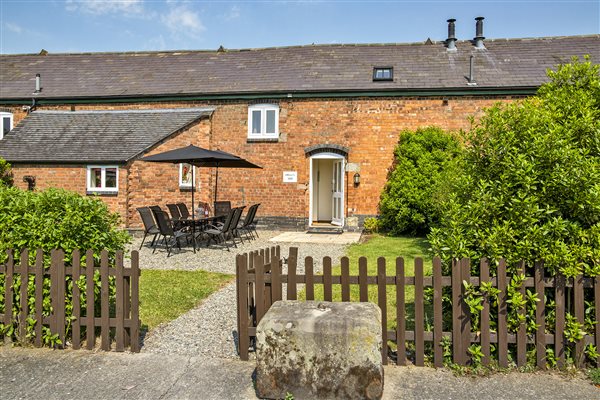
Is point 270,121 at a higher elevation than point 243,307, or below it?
higher

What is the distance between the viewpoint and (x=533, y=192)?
417cm

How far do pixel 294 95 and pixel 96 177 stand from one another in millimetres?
7335

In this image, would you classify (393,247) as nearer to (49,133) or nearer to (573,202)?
(573,202)

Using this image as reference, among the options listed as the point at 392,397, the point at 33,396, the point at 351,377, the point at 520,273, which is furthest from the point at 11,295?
the point at 520,273

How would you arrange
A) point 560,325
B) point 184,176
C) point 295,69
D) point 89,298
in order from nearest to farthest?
point 560,325 < point 89,298 < point 184,176 < point 295,69

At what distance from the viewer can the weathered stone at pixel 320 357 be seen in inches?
136

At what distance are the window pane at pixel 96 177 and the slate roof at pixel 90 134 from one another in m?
0.46

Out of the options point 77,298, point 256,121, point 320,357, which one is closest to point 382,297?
point 320,357

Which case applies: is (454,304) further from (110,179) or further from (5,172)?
(5,172)

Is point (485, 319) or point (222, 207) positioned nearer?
point (485, 319)

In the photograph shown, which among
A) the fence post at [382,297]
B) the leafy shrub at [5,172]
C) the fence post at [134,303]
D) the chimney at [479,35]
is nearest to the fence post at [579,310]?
the fence post at [382,297]

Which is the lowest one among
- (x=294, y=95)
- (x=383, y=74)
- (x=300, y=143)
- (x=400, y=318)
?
(x=400, y=318)

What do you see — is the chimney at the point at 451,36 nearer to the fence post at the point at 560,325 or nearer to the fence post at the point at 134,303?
the fence post at the point at 560,325

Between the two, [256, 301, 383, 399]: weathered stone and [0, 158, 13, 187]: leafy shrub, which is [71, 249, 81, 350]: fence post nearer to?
[256, 301, 383, 399]: weathered stone
